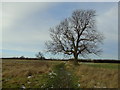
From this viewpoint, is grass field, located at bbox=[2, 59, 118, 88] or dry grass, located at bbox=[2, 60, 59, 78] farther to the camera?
dry grass, located at bbox=[2, 60, 59, 78]

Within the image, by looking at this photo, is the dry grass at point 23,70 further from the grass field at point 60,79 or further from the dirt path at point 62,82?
the dirt path at point 62,82

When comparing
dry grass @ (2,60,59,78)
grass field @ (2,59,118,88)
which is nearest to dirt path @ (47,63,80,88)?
grass field @ (2,59,118,88)

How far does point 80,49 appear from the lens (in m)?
32.1

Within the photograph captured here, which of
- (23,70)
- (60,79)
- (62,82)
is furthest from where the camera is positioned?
(23,70)

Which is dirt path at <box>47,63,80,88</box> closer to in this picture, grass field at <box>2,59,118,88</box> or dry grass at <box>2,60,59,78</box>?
grass field at <box>2,59,118,88</box>

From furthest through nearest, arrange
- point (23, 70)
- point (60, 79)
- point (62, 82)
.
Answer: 1. point (23, 70)
2. point (60, 79)
3. point (62, 82)

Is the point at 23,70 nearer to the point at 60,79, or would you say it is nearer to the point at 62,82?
the point at 60,79

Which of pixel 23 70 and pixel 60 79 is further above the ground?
pixel 23 70

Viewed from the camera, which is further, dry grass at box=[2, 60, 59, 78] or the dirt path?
dry grass at box=[2, 60, 59, 78]

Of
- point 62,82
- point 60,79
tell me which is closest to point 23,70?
point 60,79

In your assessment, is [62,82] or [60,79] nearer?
[62,82]

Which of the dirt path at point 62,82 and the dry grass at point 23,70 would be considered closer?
the dirt path at point 62,82

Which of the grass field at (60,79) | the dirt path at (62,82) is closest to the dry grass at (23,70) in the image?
the grass field at (60,79)

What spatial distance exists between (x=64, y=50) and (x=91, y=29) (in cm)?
690
